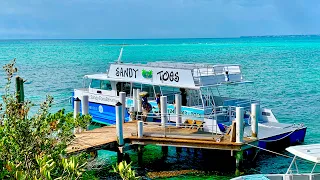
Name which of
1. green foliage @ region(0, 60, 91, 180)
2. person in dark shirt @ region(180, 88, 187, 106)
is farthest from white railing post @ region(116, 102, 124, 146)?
green foliage @ region(0, 60, 91, 180)

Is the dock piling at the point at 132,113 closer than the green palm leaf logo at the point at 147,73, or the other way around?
the dock piling at the point at 132,113

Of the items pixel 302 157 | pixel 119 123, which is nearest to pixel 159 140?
pixel 119 123

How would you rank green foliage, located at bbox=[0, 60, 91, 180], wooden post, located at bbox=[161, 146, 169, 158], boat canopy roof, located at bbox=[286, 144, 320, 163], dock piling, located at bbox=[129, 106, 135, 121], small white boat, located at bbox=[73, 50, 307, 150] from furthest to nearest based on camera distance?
dock piling, located at bbox=[129, 106, 135, 121] → wooden post, located at bbox=[161, 146, 169, 158] → small white boat, located at bbox=[73, 50, 307, 150] → boat canopy roof, located at bbox=[286, 144, 320, 163] → green foliage, located at bbox=[0, 60, 91, 180]

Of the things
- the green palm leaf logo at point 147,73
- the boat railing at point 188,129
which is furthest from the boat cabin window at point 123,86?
the boat railing at point 188,129

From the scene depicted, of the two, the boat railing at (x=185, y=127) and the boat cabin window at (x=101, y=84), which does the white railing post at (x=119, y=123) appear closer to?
the boat railing at (x=185, y=127)

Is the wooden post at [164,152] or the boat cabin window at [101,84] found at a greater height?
the boat cabin window at [101,84]

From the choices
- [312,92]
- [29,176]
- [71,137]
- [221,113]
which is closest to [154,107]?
[221,113]

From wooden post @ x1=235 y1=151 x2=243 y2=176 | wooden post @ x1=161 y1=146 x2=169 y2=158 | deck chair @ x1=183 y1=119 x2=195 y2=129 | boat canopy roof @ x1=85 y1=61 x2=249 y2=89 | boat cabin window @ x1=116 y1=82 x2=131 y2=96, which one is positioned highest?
boat canopy roof @ x1=85 y1=61 x2=249 y2=89

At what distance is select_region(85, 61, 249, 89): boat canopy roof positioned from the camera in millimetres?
19375

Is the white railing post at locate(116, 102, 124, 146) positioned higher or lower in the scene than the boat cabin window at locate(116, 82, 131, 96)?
lower

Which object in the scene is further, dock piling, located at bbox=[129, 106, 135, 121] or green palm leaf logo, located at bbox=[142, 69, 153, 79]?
green palm leaf logo, located at bbox=[142, 69, 153, 79]

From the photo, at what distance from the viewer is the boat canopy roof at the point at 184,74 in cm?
1938

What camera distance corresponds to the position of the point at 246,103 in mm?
20297

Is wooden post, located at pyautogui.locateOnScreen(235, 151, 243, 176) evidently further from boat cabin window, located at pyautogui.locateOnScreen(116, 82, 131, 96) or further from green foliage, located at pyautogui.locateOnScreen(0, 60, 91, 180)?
boat cabin window, located at pyautogui.locateOnScreen(116, 82, 131, 96)
